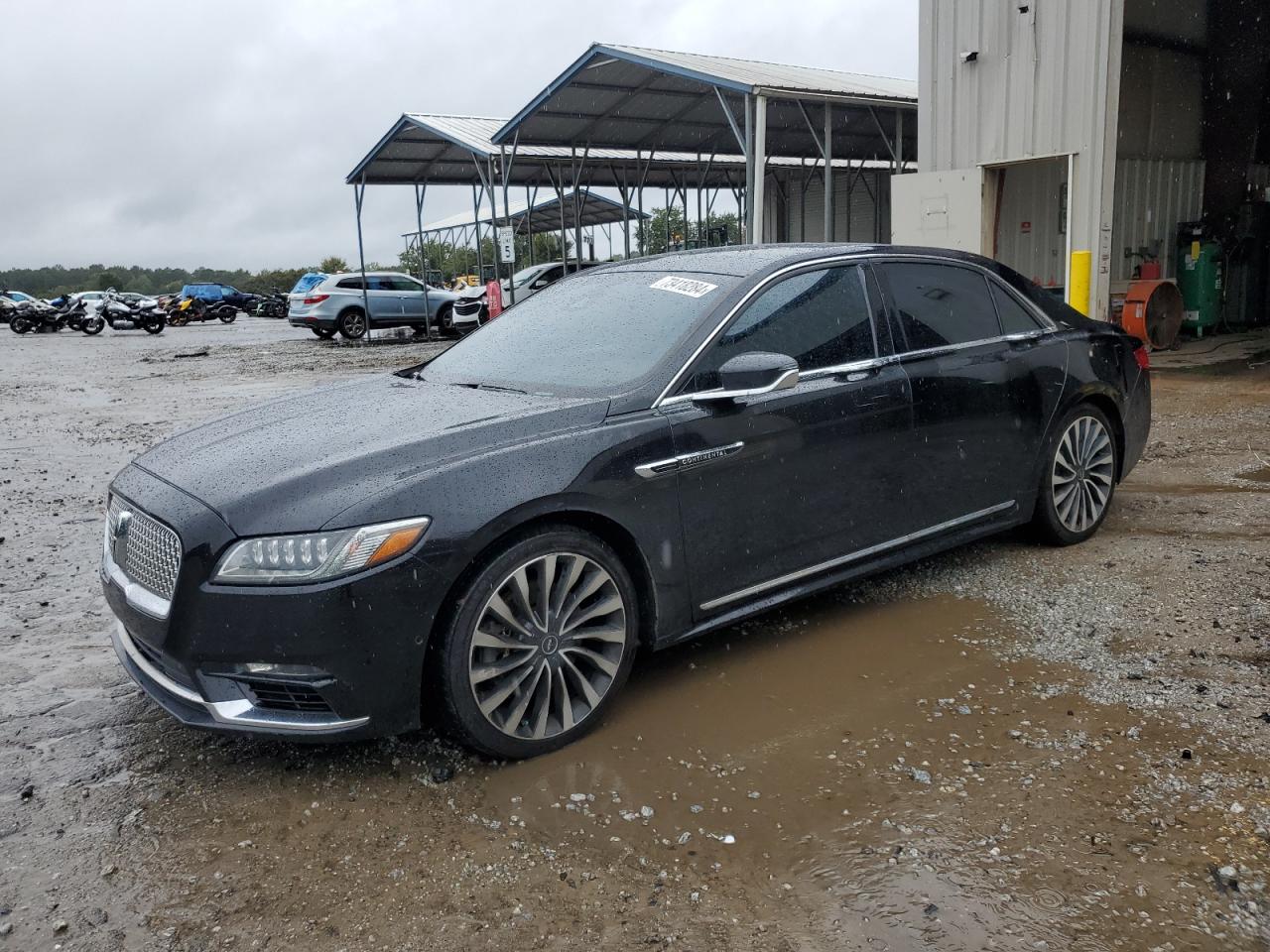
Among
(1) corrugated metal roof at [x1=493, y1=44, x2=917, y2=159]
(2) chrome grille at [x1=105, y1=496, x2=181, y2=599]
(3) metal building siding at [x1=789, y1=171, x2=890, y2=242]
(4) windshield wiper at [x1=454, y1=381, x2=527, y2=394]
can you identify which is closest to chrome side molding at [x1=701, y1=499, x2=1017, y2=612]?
(4) windshield wiper at [x1=454, y1=381, x2=527, y2=394]

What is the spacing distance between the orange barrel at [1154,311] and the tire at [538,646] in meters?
12.3

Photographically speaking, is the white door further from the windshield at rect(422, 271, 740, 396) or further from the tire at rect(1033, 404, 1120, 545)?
the windshield at rect(422, 271, 740, 396)

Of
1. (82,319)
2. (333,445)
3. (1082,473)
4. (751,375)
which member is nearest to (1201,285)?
(1082,473)

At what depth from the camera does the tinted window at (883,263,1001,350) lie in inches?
171

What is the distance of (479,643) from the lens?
3.03m

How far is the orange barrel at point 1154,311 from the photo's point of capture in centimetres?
1362

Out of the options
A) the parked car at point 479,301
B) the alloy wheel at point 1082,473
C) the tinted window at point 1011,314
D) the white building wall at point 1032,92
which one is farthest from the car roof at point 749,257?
the parked car at point 479,301

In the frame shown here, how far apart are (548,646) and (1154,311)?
546 inches

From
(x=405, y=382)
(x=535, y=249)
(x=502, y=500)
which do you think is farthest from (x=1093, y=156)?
(x=535, y=249)

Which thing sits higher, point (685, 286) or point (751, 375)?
point (685, 286)

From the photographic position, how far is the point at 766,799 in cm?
292

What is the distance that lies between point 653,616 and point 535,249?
5794 centimetres

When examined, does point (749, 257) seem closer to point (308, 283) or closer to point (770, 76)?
point (770, 76)

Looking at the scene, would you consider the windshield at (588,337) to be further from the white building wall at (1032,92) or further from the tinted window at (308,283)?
the tinted window at (308,283)
